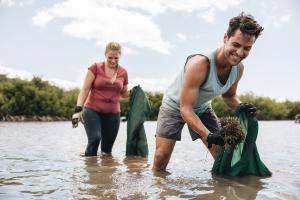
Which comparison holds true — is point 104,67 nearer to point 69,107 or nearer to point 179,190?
point 179,190

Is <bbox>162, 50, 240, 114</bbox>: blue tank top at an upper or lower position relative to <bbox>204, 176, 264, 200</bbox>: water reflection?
upper

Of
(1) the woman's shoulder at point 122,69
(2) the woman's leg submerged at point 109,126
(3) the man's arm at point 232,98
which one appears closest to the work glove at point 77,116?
(2) the woman's leg submerged at point 109,126

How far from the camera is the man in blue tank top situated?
4.30m

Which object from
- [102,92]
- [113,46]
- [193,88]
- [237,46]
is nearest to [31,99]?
[102,92]

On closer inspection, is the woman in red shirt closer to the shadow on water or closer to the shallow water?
the shallow water

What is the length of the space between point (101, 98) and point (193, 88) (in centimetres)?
287

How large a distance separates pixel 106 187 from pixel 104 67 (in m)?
3.12

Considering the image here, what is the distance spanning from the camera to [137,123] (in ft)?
25.3

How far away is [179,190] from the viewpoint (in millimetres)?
4355

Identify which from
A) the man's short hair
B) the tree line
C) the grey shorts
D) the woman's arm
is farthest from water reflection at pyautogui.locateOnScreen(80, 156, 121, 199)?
the tree line

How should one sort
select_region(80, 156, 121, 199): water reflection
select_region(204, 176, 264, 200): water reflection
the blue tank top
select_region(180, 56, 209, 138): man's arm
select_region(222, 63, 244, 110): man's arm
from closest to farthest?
select_region(80, 156, 121, 199): water reflection → select_region(204, 176, 264, 200): water reflection → select_region(180, 56, 209, 138): man's arm → the blue tank top → select_region(222, 63, 244, 110): man's arm

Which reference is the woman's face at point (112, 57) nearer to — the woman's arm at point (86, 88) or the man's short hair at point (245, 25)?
the woman's arm at point (86, 88)

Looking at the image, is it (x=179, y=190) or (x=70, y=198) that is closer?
(x=70, y=198)

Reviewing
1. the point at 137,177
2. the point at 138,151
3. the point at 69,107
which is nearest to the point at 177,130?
the point at 137,177
